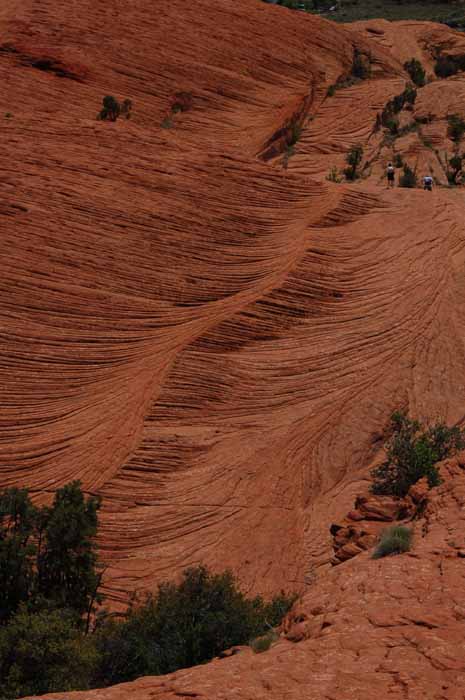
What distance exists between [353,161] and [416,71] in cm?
1384

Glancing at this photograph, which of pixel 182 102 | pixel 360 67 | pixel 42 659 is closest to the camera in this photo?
pixel 42 659

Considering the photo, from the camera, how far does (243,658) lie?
30.0 ft

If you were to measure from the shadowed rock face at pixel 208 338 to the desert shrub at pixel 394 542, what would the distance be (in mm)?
360

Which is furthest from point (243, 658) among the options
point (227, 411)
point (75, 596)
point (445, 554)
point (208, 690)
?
point (227, 411)

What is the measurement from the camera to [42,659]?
36.1 feet

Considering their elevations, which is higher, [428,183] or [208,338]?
[428,183]

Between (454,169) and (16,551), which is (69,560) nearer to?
(16,551)

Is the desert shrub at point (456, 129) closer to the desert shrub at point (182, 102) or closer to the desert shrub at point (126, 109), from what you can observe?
the desert shrub at point (182, 102)

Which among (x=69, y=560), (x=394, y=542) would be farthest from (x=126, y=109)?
(x=394, y=542)

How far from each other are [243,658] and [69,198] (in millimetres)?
15936

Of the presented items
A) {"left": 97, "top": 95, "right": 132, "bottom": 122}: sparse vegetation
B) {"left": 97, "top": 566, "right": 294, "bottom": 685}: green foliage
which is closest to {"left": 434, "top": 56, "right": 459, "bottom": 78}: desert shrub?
{"left": 97, "top": 95, "right": 132, "bottom": 122}: sparse vegetation

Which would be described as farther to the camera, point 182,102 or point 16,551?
point 182,102

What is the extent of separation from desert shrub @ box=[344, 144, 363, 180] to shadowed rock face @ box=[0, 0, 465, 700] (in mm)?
859

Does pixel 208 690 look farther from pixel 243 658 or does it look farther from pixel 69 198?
pixel 69 198
